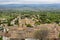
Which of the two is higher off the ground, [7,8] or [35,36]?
[35,36]

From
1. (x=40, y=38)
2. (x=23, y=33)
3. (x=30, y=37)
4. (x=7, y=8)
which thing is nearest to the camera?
(x=40, y=38)

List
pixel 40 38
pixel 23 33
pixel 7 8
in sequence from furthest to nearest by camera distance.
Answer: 1. pixel 7 8
2. pixel 23 33
3. pixel 40 38

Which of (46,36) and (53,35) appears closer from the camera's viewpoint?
(46,36)

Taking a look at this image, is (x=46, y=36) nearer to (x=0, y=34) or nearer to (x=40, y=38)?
(x=40, y=38)

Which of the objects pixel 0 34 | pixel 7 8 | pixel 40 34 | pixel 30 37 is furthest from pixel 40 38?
pixel 7 8

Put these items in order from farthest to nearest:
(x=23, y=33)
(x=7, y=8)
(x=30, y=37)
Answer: (x=7, y=8) < (x=23, y=33) < (x=30, y=37)

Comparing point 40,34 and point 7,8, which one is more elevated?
point 40,34

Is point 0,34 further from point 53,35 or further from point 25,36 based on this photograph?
point 53,35

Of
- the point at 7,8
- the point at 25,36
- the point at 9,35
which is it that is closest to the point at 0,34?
the point at 9,35

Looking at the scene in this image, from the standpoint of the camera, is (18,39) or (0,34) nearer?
(18,39)
